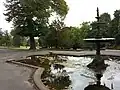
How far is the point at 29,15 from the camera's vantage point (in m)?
29.6

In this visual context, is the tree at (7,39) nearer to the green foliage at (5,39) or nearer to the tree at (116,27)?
the green foliage at (5,39)

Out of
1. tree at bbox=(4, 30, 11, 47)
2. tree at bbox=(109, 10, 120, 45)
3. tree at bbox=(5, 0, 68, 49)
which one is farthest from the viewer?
tree at bbox=(4, 30, 11, 47)

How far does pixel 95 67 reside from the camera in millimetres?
12797

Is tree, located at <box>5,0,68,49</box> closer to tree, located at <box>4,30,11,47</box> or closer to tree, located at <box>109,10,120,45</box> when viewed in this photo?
tree, located at <box>109,10,120,45</box>

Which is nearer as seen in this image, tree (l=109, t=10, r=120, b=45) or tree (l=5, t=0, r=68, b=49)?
tree (l=5, t=0, r=68, b=49)

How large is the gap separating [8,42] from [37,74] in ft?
119

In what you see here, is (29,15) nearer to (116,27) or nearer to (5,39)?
(116,27)

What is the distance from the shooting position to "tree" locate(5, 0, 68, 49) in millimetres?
29500

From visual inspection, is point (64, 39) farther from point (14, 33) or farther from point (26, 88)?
point (26, 88)

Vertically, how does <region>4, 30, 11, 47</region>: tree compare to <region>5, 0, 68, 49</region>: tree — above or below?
below

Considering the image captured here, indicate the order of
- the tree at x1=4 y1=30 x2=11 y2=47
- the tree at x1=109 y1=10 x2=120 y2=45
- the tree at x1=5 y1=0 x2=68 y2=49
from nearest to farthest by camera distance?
the tree at x1=5 y1=0 x2=68 y2=49 → the tree at x1=109 y1=10 x2=120 y2=45 → the tree at x1=4 y1=30 x2=11 y2=47

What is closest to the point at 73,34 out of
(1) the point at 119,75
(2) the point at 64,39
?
(2) the point at 64,39

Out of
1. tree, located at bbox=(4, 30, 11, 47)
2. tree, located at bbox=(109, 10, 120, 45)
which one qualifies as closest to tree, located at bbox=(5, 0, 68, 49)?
tree, located at bbox=(109, 10, 120, 45)

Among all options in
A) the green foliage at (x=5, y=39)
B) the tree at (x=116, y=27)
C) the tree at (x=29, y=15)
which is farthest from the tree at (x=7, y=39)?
the tree at (x=116, y=27)
